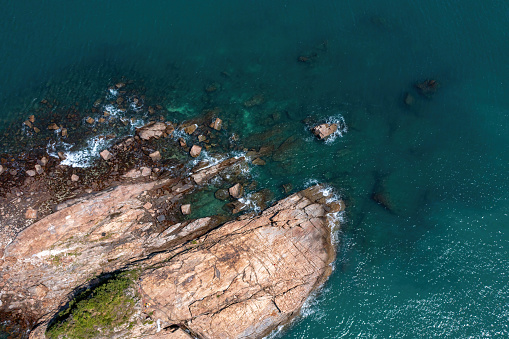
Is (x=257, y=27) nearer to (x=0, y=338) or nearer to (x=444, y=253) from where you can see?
(x=444, y=253)

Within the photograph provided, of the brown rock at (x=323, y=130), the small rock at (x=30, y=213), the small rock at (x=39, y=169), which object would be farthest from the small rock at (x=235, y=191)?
the small rock at (x=39, y=169)

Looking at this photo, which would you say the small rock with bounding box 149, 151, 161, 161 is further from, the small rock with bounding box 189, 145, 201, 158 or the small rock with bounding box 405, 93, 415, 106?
the small rock with bounding box 405, 93, 415, 106

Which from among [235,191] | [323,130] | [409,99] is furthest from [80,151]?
[409,99]

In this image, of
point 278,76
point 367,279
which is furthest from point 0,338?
point 278,76

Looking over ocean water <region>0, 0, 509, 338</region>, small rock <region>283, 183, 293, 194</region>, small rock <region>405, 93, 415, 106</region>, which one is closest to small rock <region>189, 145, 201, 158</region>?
ocean water <region>0, 0, 509, 338</region>

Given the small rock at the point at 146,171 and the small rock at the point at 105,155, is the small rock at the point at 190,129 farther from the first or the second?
the small rock at the point at 105,155

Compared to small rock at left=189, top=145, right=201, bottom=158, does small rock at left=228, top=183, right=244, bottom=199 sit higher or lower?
lower
